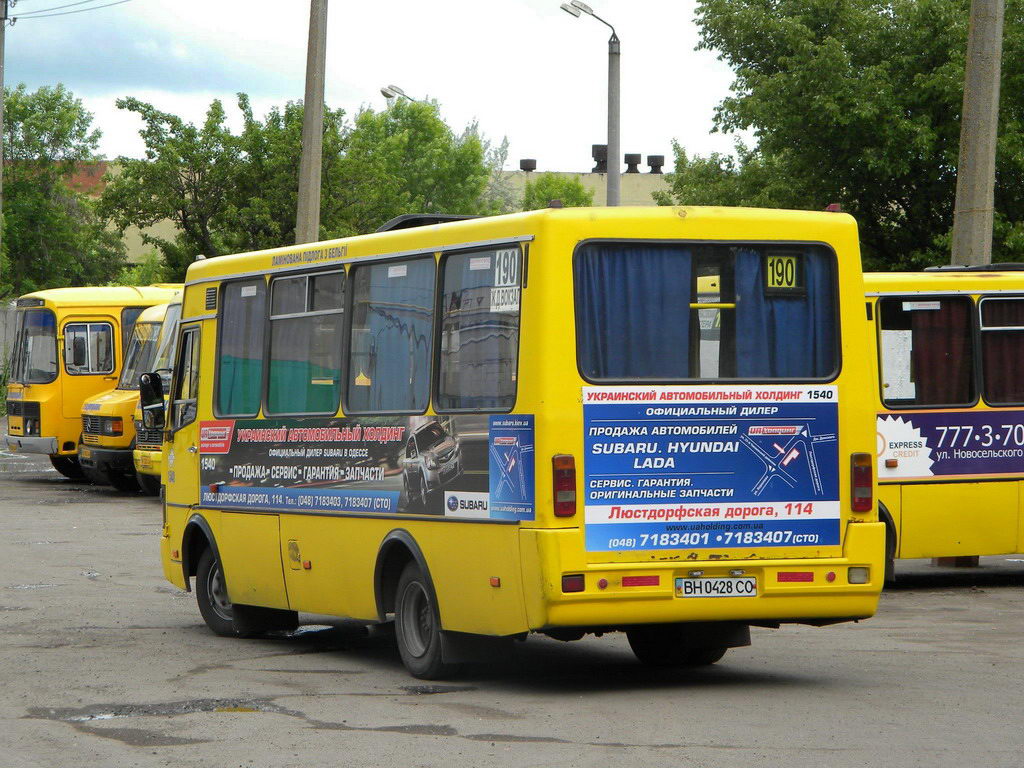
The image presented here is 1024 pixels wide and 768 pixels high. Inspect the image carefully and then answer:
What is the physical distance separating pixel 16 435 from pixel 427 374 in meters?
22.0

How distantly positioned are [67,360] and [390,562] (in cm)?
2114

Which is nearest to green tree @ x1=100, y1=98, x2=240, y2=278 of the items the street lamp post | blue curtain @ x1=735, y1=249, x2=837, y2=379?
the street lamp post

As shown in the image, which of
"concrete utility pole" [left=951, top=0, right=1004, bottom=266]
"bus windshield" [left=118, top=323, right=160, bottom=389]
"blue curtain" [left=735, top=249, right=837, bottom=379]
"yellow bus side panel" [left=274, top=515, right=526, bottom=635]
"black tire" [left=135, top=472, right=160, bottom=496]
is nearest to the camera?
"yellow bus side panel" [left=274, top=515, right=526, bottom=635]

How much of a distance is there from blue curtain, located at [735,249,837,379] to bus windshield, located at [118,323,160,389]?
1896 centimetres

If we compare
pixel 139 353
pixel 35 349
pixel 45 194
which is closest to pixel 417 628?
pixel 139 353

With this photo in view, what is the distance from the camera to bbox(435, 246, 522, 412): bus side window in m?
9.43

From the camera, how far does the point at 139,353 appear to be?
92.7ft

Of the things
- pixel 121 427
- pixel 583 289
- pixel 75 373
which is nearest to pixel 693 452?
pixel 583 289

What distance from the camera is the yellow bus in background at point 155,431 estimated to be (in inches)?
1012

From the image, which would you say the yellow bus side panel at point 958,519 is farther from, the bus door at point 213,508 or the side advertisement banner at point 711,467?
the side advertisement banner at point 711,467

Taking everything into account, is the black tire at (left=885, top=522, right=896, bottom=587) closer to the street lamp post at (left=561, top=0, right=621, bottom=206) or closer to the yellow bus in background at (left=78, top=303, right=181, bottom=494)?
the street lamp post at (left=561, top=0, right=621, bottom=206)

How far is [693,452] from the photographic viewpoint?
9453 millimetres

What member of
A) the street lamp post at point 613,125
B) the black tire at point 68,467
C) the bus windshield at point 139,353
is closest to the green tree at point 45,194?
the black tire at point 68,467

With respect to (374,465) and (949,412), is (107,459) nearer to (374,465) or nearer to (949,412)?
(949,412)
